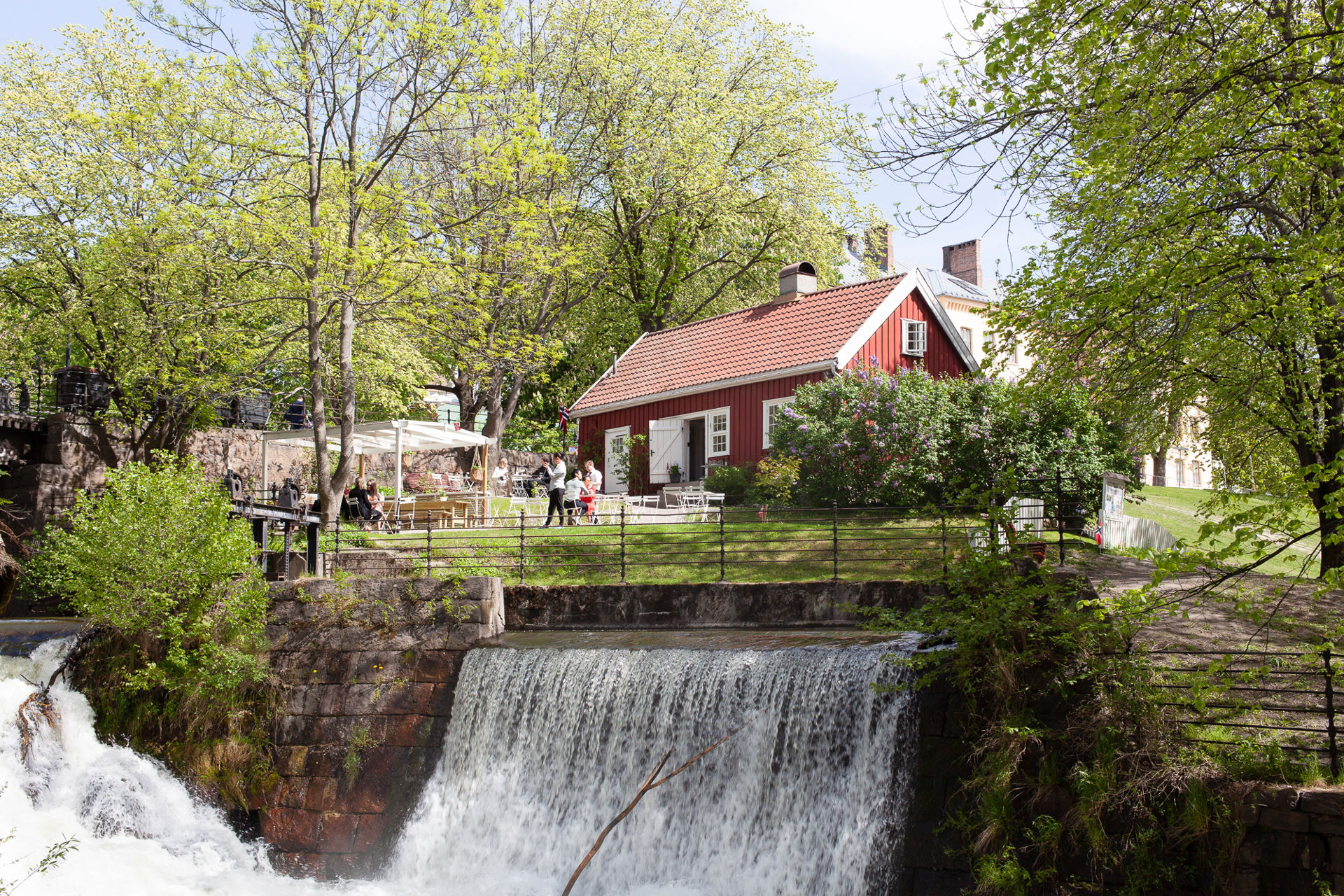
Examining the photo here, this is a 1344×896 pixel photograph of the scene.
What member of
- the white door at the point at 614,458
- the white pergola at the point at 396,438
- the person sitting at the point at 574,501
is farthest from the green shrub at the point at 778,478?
the white door at the point at 614,458

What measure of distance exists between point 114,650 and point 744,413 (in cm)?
1291

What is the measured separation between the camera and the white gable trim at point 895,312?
21.1 m

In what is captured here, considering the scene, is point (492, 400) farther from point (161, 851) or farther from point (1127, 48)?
point (1127, 48)

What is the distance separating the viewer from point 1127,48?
1045 centimetres

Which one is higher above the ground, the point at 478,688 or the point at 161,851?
the point at 478,688

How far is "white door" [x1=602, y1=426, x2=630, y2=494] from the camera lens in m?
25.7

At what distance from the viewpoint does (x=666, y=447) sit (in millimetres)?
24391

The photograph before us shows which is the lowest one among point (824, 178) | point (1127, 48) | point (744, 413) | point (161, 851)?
point (161, 851)

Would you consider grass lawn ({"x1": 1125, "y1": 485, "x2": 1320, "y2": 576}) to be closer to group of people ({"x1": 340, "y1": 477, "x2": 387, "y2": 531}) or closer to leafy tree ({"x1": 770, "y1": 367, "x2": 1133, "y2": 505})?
leafy tree ({"x1": 770, "y1": 367, "x2": 1133, "y2": 505})

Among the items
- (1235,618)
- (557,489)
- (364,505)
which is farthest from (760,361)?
(1235,618)

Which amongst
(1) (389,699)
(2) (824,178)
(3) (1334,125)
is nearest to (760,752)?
(1) (389,699)

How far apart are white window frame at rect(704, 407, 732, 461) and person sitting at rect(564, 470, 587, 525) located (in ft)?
12.6

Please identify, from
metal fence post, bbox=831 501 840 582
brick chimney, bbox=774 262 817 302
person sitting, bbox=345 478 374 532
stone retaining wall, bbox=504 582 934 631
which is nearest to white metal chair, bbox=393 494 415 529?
person sitting, bbox=345 478 374 532

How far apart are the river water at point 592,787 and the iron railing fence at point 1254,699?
2.43 metres
